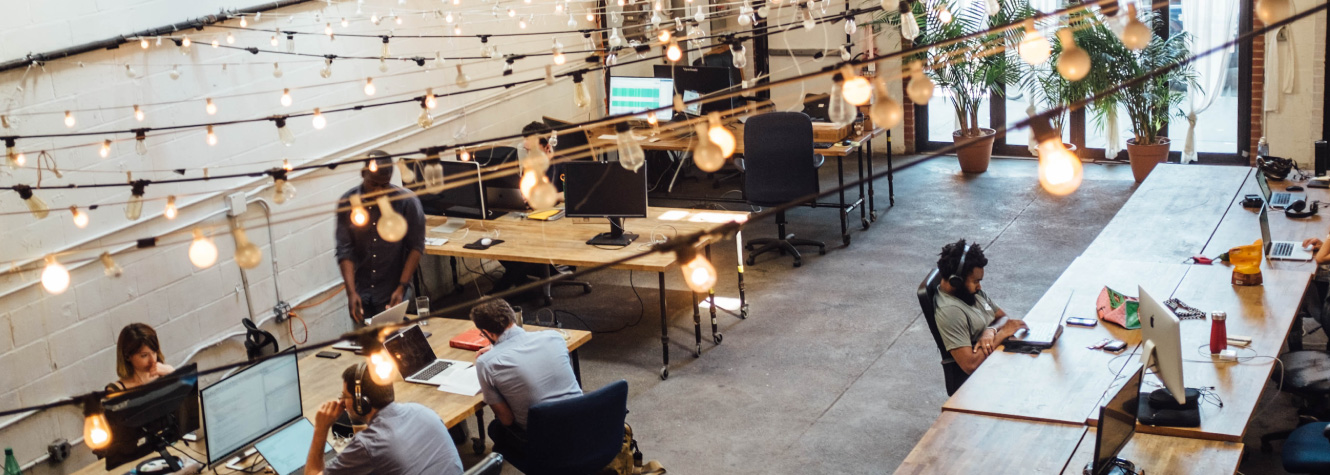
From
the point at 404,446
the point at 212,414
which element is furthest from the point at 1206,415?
the point at 212,414

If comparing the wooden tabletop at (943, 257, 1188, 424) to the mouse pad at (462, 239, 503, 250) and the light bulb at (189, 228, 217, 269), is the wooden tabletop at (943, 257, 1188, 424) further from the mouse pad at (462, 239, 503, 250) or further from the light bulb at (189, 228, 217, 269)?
the mouse pad at (462, 239, 503, 250)

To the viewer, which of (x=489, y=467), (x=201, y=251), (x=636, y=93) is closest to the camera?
(x=201, y=251)

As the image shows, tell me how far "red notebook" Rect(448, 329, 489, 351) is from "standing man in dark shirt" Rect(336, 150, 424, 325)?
34.6 inches

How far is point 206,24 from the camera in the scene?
655cm

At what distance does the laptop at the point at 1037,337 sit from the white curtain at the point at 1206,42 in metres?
5.74

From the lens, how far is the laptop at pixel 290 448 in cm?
461

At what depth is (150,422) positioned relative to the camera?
Result: 4.67m

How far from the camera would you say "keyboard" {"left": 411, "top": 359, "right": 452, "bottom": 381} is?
548 centimetres

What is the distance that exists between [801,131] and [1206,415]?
436cm

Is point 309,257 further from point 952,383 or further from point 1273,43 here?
point 1273,43

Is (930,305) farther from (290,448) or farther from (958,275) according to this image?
(290,448)

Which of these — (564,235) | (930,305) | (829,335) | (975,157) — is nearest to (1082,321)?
(930,305)

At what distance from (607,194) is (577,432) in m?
2.70

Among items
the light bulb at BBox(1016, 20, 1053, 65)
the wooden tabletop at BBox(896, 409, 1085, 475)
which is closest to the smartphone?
the wooden tabletop at BBox(896, 409, 1085, 475)
